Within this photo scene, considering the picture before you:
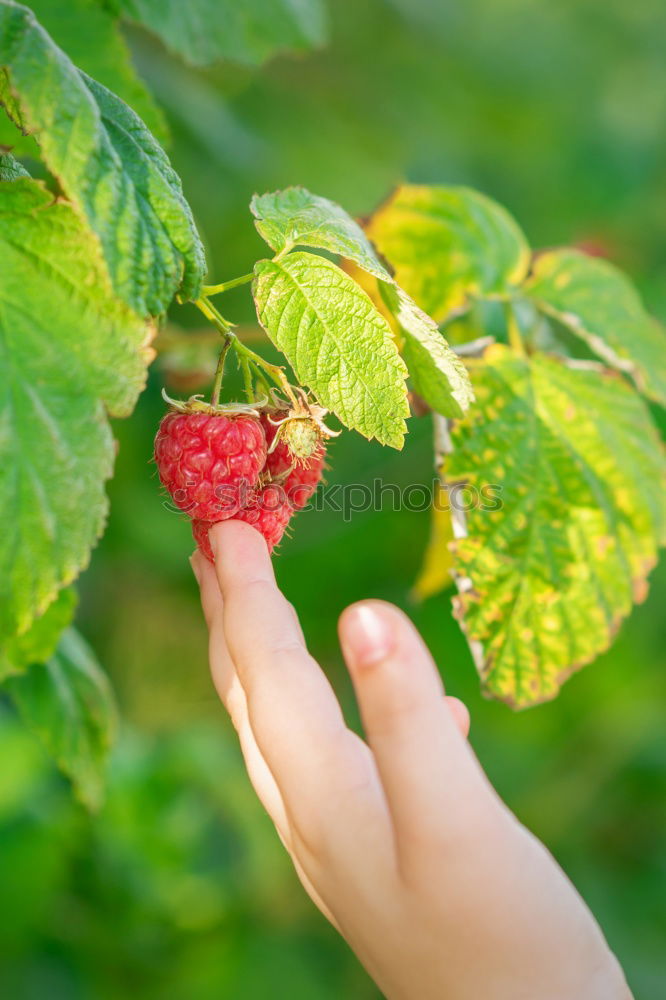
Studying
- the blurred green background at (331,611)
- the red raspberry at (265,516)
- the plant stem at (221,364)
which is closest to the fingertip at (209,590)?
the red raspberry at (265,516)

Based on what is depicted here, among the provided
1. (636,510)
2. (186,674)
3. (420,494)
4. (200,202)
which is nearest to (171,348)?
(200,202)

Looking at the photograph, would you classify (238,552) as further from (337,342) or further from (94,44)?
(94,44)

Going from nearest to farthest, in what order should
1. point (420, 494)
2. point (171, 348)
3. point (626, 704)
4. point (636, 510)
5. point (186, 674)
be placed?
point (636, 510), point (171, 348), point (420, 494), point (186, 674), point (626, 704)

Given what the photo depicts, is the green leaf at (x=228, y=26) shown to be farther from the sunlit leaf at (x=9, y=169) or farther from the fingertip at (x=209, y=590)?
the fingertip at (x=209, y=590)

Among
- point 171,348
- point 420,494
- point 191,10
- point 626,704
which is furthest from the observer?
point 626,704

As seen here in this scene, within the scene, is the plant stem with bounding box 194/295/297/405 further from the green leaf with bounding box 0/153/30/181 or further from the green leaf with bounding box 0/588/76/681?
the green leaf with bounding box 0/588/76/681

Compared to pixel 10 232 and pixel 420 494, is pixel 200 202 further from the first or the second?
pixel 10 232
